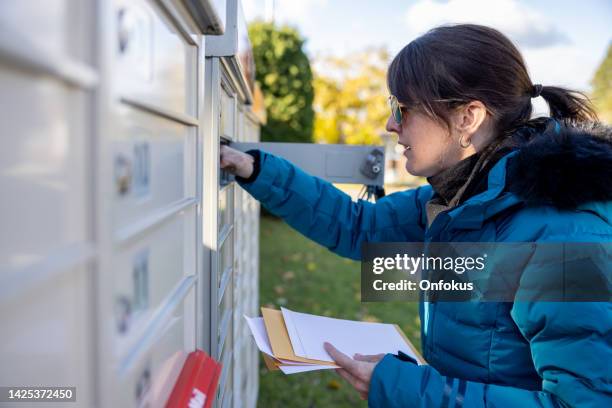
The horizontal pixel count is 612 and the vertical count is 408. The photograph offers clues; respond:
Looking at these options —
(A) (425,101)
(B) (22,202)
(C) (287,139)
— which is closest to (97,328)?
(B) (22,202)

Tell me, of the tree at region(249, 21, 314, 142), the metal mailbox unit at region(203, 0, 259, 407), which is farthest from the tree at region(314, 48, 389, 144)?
the metal mailbox unit at region(203, 0, 259, 407)

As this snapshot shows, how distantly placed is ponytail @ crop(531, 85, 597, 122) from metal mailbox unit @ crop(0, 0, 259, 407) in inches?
49.4

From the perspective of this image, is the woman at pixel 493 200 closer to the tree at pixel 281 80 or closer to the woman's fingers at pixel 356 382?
the woman's fingers at pixel 356 382

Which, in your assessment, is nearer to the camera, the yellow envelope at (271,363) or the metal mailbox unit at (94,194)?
the metal mailbox unit at (94,194)

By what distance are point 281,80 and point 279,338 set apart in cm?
998

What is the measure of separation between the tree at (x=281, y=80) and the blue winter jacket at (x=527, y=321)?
9659 millimetres

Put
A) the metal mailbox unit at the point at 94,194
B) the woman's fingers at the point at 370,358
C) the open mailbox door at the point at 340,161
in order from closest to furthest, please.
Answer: the metal mailbox unit at the point at 94,194
the woman's fingers at the point at 370,358
the open mailbox door at the point at 340,161

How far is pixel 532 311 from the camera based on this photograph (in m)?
1.29

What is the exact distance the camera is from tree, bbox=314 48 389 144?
65.2 feet

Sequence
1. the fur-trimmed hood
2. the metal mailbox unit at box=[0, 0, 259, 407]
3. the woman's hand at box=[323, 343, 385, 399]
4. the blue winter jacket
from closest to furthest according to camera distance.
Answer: the metal mailbox unit at box=[0, 0, 259, 407], the blue winter jacket, the fur-trimmed hood, the woman's hand at box=[323, 343, 385, 399]

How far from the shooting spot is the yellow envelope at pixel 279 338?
5.01 ft

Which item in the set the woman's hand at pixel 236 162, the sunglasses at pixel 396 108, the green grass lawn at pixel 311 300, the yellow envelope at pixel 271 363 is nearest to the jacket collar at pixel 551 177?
the sunglasses at pixel 396 108

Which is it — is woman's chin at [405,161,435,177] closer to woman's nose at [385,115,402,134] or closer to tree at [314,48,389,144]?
woman's nose at [385,115,402,134]

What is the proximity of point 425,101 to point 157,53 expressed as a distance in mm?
1028
